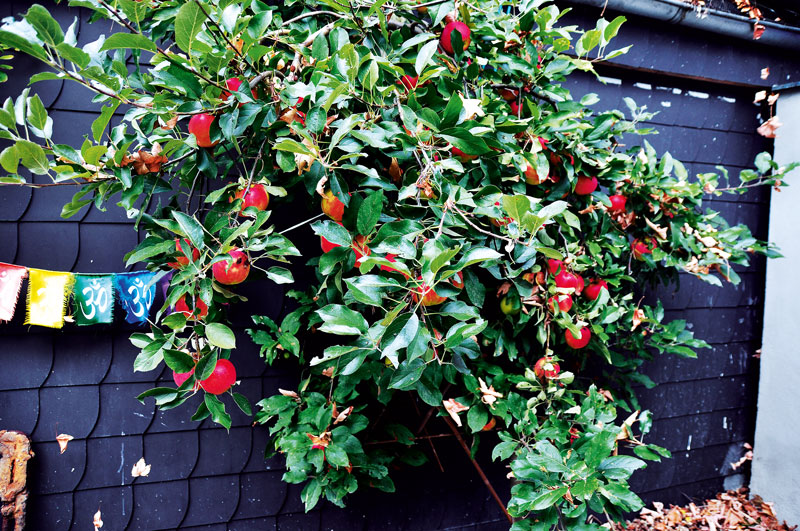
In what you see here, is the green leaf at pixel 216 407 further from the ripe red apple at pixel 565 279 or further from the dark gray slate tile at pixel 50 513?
the dark gray slate tile at pixel 50 513

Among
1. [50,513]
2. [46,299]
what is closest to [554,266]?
[46,299]

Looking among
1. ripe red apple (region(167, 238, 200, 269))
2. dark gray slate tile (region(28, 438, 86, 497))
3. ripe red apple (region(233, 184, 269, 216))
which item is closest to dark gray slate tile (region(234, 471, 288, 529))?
dark gray slate tile (region(28, 438, 86, 497))

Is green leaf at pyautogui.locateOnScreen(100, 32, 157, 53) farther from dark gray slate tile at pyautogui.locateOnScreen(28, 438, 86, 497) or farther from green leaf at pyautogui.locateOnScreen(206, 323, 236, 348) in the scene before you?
dark gray slate tile at pyautogui.locateOnScreen(28, 438, 86, 497)

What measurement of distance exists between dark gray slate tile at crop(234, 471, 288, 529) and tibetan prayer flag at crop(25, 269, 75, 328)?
2.80 ft

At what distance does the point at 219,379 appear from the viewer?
1097 millimetres

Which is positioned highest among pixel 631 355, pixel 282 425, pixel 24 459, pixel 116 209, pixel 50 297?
pixel 116 209

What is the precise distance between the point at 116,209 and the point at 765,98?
10.3 ft

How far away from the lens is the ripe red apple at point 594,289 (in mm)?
1550

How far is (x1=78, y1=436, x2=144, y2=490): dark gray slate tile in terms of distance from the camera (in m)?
1.70

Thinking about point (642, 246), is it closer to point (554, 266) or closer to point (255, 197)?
→ point (554, 266)

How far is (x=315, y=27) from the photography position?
55.4 inches

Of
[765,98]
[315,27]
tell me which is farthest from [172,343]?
[765,98]

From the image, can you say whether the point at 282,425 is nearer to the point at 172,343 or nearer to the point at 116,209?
the point at 172,343

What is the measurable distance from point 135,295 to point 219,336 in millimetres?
870
